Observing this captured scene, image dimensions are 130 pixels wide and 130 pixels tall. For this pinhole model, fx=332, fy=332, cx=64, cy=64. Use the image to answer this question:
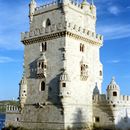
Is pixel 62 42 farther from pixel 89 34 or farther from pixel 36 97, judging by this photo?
pixel 36 97

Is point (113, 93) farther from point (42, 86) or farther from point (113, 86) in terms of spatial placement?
point (42, 86)

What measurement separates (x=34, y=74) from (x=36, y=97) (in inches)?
113

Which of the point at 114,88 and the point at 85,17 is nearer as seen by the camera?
the point at 114,88

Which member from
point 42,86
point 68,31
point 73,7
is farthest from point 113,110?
point 73,7

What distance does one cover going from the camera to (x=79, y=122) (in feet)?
128

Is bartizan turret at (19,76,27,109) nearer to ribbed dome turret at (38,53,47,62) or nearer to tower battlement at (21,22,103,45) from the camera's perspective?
ribbed dome turret at (38,53,47,62)

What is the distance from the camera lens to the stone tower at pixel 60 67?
38281 millimetres

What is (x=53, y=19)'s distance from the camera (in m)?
41.3

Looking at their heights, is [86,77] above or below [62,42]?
below

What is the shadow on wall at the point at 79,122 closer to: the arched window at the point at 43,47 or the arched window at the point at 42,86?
the arched window at the point at 42,86

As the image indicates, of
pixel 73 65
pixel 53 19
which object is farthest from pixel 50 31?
pixel 73 65

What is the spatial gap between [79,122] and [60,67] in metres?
6.82

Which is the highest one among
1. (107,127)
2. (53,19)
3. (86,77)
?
(53,19)

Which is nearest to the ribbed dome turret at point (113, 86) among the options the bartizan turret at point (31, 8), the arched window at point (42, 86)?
the arched window at point (42, 86)
